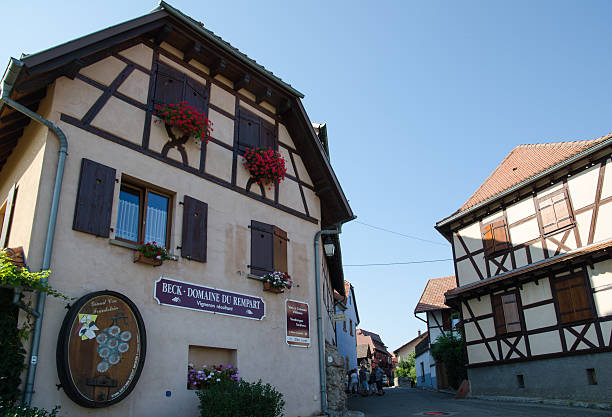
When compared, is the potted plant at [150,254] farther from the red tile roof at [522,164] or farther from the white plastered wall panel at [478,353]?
the white plastered wall panel at [478,353]

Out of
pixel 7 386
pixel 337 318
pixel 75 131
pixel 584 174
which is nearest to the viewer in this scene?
pixel 7 386

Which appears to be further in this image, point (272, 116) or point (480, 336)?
point (480, 336)

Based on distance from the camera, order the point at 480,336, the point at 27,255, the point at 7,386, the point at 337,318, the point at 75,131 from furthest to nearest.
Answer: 1. the point at 480,336
2. the point at 337,318
3. the point at 75,131
4. the point at 27,255
5. the point at 7,386

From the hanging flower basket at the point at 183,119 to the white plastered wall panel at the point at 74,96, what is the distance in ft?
4.42

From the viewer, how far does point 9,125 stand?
950cm

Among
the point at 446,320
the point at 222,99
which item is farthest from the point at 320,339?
the point at 446,320

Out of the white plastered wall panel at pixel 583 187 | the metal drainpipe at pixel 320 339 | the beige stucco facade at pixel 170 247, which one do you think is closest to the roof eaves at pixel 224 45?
the beige stucco facade at pixel 170 247

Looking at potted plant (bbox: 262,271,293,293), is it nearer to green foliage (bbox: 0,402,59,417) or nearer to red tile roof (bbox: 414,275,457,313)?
green foliage (bbox: 0,402,59,417)

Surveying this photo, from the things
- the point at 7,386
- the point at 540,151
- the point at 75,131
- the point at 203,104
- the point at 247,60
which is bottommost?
the point at 7,386

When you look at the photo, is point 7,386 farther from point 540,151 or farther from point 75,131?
point 540,151

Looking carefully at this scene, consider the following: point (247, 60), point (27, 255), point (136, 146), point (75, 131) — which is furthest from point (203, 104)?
point (27, 255)

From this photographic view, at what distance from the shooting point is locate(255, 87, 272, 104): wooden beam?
1288 centimetres

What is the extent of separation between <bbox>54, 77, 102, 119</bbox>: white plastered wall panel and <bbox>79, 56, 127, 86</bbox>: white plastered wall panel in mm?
234

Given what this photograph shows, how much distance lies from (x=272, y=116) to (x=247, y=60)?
6.08 feet
